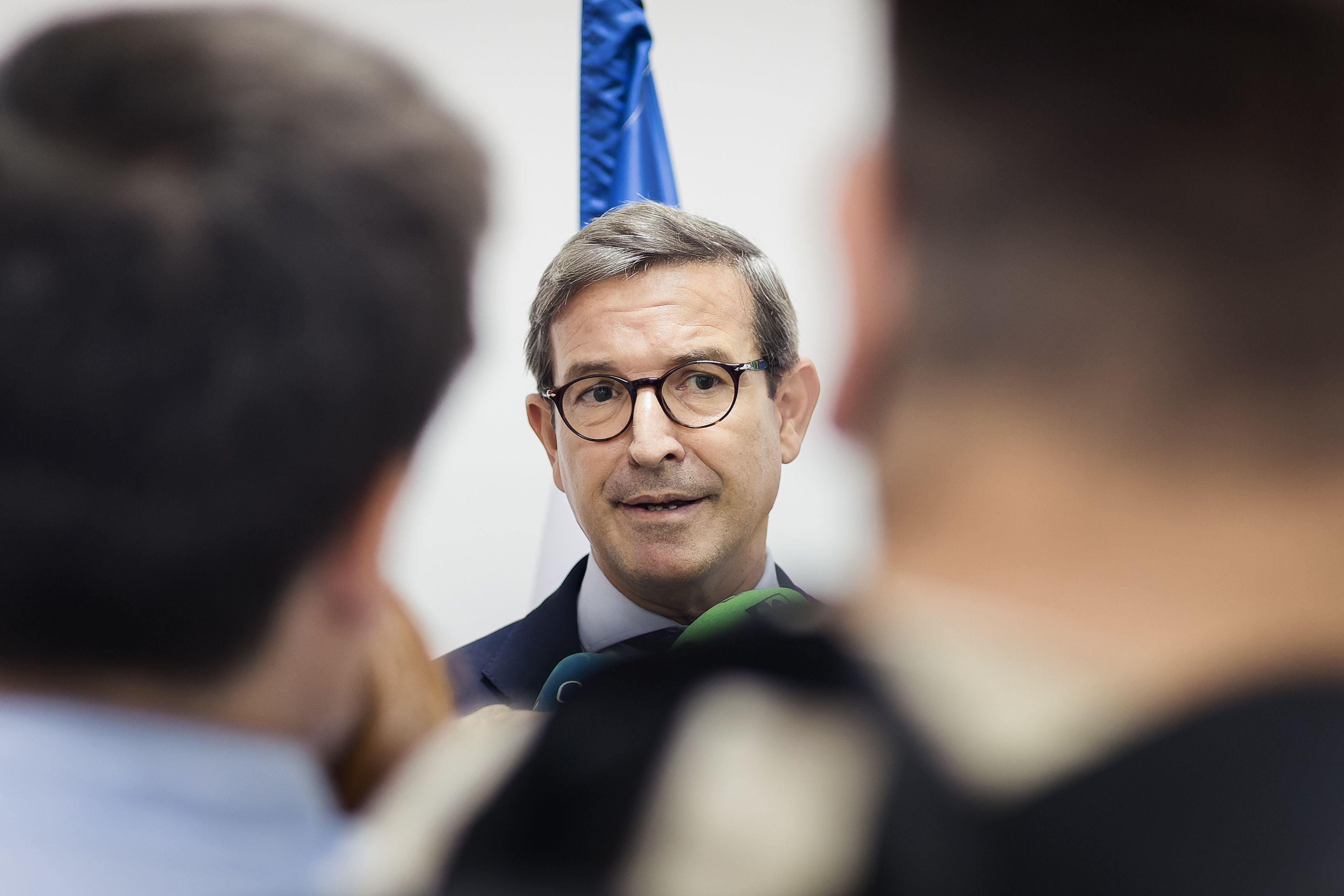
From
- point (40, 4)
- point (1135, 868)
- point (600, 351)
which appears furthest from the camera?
point (40, 4)

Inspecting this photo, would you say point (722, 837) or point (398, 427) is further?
point (398, 427)

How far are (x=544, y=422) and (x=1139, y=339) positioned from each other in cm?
185

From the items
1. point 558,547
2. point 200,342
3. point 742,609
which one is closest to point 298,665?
point 200,342

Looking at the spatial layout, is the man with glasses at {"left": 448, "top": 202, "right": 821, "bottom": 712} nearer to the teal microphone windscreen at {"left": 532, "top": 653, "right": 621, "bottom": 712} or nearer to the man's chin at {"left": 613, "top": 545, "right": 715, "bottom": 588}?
the man's chin at {"left": 613, "top": 545, "right": 715, "bottom": 588}

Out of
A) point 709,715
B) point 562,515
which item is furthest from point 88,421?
point 562,515

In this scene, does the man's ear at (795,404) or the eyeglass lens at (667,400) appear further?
the man's ear at (795,404)

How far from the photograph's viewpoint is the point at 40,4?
3.28 m

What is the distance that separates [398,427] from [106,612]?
0.62 ft

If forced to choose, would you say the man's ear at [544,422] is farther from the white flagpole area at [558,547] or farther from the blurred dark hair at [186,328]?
the blurred dark hair at [186,328]

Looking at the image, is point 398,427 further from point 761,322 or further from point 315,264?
point 761,322

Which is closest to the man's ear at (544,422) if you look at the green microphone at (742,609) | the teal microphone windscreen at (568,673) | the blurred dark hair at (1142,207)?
the teal microphone windscreen at (568,673)

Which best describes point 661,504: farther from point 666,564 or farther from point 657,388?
point 657,388

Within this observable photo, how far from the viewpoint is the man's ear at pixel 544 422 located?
2.26m

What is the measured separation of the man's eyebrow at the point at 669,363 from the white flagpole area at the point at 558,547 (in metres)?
0.88
